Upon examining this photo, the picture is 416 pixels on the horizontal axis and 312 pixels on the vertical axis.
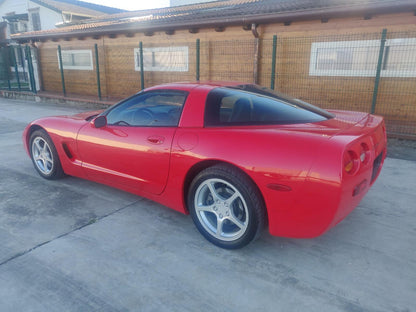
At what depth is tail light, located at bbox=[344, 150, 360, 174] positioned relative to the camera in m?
2.20

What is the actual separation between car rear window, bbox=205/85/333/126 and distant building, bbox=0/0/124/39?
2349cm

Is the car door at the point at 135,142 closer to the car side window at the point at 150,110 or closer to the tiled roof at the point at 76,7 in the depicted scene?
the car side window at the point at 150,110

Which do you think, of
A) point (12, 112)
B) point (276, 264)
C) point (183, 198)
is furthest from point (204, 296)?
point (12, 112)

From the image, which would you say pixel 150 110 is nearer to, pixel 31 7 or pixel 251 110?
pixel 251 110

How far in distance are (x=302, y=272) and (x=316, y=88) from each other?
7.30 metres

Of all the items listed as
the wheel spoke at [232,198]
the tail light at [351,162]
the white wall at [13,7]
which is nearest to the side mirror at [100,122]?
the wheel spoke at [232,198]

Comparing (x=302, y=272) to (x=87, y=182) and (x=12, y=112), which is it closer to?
(x=87, y=182)

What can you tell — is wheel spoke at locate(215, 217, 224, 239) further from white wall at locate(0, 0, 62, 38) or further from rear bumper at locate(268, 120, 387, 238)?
white wall at locate(0, 0, 62, 38)

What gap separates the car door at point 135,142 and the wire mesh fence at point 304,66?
5594 mm

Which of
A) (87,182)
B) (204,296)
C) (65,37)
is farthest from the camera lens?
(65,37)

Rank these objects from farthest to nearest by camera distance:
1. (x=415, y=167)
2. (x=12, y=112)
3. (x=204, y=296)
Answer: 1. (x=12, y=112)
2. (x=415, y=167)
3. (x=204, y=296)

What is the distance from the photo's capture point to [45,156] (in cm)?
418

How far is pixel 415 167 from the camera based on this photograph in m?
5.01

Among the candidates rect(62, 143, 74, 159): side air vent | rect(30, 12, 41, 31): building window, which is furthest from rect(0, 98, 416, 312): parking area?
rect(30, 12, 41, 31): building window
